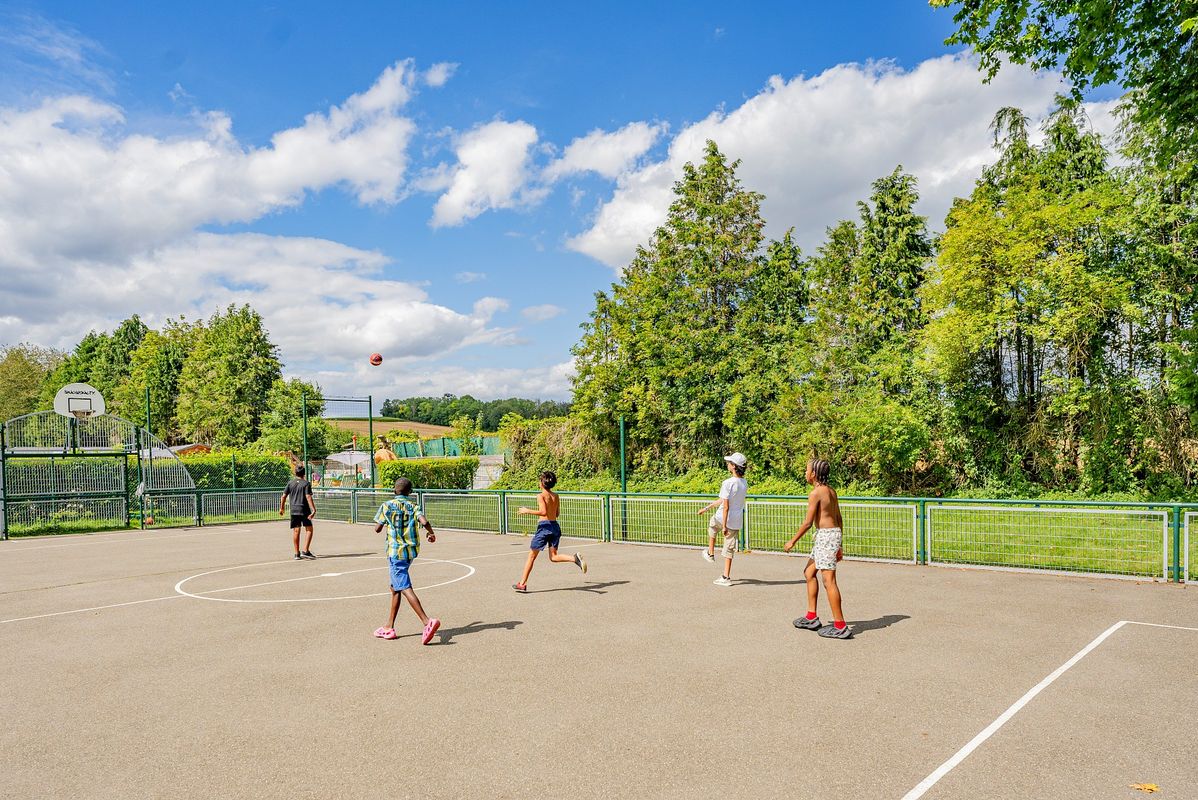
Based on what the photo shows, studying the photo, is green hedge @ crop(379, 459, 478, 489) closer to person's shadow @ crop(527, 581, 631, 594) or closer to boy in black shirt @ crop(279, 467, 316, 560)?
boy in black shirt @ crop(279, 467, 316, 560)

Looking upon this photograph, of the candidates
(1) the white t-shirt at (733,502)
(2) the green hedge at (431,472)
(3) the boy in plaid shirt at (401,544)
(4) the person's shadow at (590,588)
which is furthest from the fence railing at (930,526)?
(2) the green hedge at (431,472)

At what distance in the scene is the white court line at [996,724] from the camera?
4.32 meters

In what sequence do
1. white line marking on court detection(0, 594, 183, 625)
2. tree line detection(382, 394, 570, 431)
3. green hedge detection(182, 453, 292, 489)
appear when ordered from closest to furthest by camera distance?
white line marking on court detection(0, 594, 183, 625) → green hedge detection(182, 453, 292, 489) → tree line detection(382, 394, 570, 431)

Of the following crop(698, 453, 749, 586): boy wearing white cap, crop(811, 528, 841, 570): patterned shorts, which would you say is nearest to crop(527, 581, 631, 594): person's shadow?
crop(698, 453, 749, 586): boy wearing white cap

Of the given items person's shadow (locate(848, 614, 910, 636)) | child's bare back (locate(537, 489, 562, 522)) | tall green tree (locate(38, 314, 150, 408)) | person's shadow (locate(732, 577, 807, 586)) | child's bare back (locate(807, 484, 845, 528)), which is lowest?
person's shadow (locate(732, 577, 807, 586))

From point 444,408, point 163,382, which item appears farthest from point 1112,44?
point 444,408

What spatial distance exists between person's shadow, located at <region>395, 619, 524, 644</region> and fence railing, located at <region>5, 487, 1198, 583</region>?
651 centimetres

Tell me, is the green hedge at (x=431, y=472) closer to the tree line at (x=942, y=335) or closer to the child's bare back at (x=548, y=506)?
the tree line at (x=942, y=335)

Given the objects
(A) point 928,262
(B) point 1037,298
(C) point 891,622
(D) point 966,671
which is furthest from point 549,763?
(A) point 928,262

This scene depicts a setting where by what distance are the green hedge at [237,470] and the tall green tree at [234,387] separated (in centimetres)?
1654

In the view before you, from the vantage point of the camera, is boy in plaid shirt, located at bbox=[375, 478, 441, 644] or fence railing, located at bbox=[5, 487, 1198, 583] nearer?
boy in plaid shirt, located at bbox=[375, 478, 441, 644]

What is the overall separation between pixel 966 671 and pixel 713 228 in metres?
30.1

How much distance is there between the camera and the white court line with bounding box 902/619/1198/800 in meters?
4.32

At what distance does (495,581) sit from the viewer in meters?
11.5
